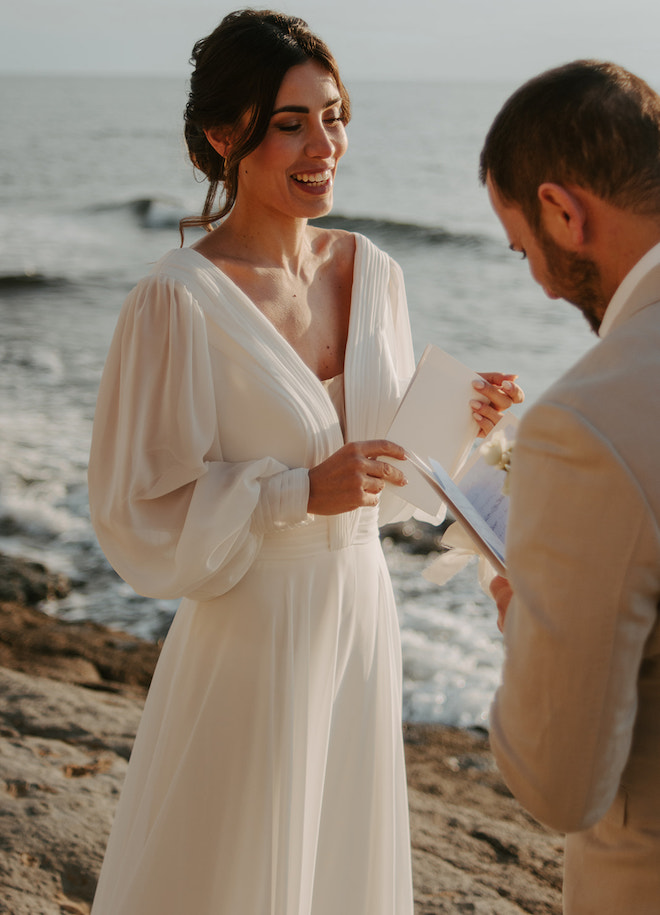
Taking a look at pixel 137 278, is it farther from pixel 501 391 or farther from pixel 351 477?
pixel 351 477

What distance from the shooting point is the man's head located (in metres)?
1.36

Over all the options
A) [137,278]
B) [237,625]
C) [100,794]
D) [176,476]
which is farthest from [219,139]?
[137,278]

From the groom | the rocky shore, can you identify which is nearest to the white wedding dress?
the rocky shore

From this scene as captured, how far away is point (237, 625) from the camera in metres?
2.54

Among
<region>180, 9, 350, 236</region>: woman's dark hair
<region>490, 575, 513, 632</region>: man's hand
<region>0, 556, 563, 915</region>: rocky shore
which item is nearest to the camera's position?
<region>490, 575, 513, 632</region>: man's hand

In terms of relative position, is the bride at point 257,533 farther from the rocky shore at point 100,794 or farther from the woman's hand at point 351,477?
the rocky shore at point 100,794

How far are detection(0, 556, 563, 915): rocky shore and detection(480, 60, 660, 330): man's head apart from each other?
102 inches

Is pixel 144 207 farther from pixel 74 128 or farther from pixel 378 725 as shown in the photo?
pixel 378 725

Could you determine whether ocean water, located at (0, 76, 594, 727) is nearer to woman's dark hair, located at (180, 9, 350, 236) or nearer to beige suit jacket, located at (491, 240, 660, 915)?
woman's dark hair, located at (180, 9, 350, 236)

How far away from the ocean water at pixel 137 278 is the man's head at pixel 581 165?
69.3 inches

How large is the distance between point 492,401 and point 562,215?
52.7 inches

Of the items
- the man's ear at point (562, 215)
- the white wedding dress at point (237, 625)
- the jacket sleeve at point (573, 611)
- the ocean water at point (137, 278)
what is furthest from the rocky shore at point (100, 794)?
the man's ear at point (562, 215)

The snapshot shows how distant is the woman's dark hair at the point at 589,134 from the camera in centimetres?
135

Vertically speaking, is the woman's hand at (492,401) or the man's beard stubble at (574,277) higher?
the man's beard stubble at (574,277)
